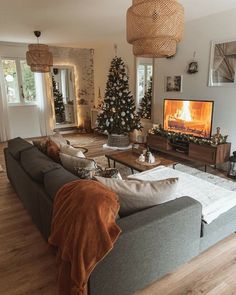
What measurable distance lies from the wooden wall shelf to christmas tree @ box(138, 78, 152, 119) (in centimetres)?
119

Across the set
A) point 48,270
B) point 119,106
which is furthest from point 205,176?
point 48,270

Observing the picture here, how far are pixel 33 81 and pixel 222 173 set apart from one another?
212 inches

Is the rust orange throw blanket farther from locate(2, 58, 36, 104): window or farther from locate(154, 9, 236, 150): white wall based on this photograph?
locate(2, 58, 36, 104): window

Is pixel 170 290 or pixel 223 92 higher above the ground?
pixel 223 92

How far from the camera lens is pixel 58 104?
729 cm

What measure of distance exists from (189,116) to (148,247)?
129 inches

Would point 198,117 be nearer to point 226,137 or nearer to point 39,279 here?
point 226,137

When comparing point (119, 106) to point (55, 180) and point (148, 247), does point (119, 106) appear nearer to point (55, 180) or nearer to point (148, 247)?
point (55, 180)

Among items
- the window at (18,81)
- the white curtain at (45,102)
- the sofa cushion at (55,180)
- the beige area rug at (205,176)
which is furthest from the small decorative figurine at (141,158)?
the window at (18,81)

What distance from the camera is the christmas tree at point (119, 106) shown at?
5594 mm

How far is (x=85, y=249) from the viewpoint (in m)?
1.27

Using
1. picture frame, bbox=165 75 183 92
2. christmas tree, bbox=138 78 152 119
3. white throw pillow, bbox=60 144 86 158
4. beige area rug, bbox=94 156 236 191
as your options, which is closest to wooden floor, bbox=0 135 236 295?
white throw pillow, bbox=60 144 86 158

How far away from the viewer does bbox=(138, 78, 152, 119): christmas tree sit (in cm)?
571

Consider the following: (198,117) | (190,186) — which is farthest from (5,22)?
(190,186)
